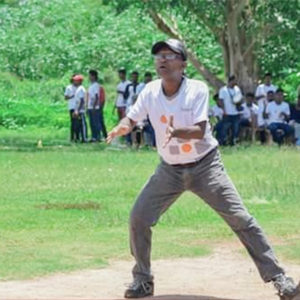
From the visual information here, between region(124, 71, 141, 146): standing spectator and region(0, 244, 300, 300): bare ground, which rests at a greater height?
region(124, 71, 141, 146): standing spectator

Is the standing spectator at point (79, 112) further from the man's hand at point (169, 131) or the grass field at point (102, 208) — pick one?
the man's hand at point (169, 131)

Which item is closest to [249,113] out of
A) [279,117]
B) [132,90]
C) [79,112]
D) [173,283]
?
[279,117]

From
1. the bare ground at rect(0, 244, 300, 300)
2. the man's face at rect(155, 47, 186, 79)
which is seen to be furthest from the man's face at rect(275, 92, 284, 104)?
the man's face at rect(155, 47, 186, 79)

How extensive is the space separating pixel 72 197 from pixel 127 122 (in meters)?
6.59

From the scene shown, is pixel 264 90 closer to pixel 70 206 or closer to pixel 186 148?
pixel 70 206

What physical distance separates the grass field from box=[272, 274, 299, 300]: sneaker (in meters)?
2.05

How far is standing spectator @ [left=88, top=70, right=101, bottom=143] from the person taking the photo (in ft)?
88.7

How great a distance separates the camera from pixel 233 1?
25.8m

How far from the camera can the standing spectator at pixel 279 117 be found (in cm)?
2544

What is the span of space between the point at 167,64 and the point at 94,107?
1882cm

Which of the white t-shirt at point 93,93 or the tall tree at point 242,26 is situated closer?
the tall tree at point 242,26

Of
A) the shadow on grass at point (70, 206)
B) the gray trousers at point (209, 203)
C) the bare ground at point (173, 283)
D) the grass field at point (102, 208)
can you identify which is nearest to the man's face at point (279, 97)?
the grass field at point (102, 208)

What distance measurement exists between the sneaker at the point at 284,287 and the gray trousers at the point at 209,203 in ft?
0.15

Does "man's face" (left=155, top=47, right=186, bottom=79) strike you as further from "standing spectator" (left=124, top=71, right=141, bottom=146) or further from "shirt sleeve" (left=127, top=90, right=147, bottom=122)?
"standing spectator" (left=124, top=71, right=141, bottom=146)
